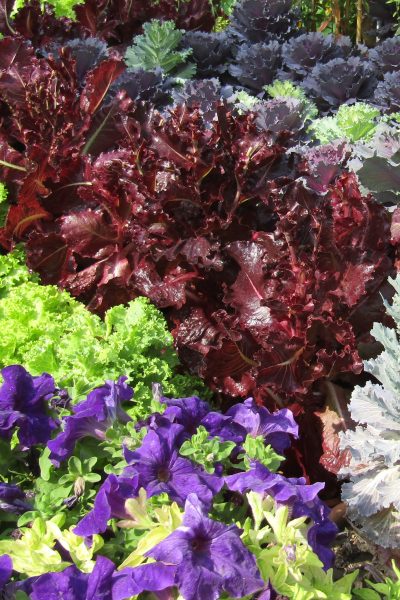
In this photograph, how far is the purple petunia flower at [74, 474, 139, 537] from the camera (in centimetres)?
126

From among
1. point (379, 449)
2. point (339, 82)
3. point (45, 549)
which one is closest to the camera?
point (45, 549)

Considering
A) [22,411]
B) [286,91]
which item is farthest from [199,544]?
[286,91]

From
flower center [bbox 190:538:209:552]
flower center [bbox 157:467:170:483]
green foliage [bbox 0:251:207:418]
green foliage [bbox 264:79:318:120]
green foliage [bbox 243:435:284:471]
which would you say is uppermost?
flower center [bbox 190:538:209:552]

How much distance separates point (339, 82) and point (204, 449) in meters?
2.91

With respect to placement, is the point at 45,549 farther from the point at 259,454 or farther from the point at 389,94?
the point at 389,94

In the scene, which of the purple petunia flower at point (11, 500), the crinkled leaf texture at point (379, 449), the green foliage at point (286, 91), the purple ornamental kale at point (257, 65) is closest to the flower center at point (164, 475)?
the purple petunia flower at point (11, 500)

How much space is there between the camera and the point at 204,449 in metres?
1.41

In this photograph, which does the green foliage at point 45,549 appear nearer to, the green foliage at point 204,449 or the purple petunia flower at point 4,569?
the purple petunia flower at point 4,569

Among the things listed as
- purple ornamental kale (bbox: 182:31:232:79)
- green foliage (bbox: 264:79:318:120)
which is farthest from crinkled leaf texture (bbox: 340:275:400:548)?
purple ornamental kale (bbox: 182:31:232:79)

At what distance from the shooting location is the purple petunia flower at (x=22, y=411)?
4.76 ft

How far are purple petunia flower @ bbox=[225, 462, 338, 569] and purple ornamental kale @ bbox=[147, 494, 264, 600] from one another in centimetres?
15

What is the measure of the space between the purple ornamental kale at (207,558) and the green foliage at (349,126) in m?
2.27

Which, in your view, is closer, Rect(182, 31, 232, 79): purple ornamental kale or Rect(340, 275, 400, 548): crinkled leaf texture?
Rect(340, 275, 400, 548): crinkled leaf texture

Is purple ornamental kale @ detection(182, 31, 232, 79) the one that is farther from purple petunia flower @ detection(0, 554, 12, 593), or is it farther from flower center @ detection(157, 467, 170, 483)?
purple petunia flower @ detection(0, 554, 12, 593)
